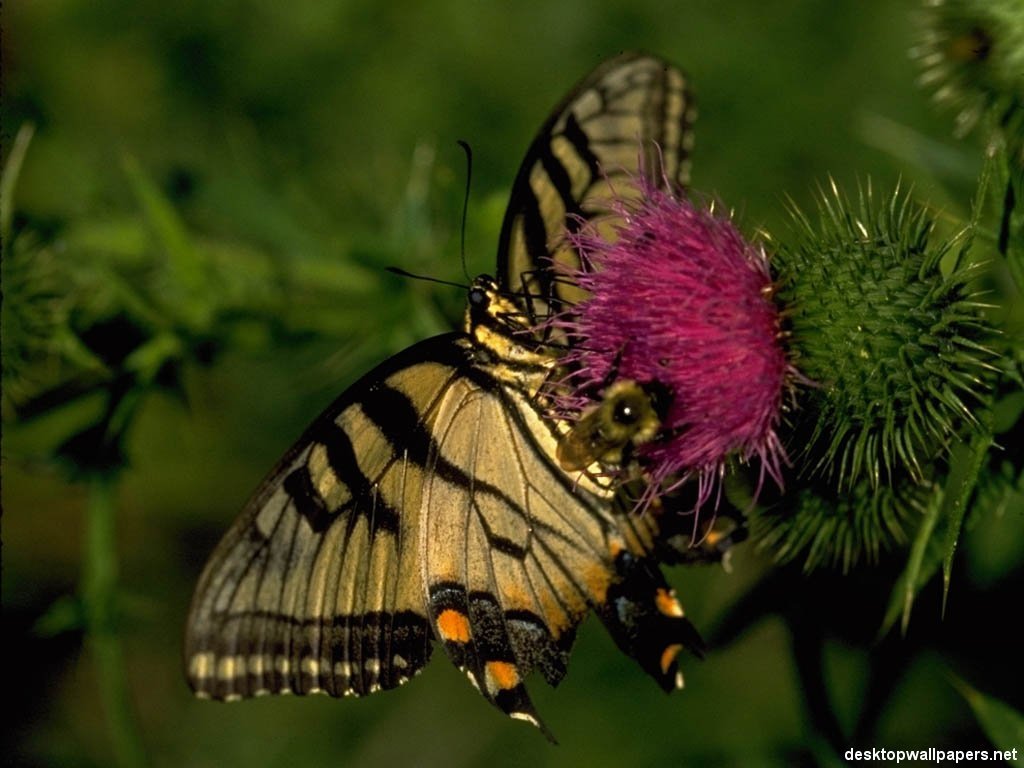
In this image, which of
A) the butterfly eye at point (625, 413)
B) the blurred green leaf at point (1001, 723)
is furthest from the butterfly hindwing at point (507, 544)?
the blurred green leaf at point (1001, 723)

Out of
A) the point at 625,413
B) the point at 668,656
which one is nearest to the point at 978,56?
the point at 625,413

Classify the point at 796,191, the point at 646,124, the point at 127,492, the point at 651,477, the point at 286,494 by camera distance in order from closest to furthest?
the point at 651,477 → the point at 286,494 → the point at 646,124 → the point at 796,191 → the point at 127,492

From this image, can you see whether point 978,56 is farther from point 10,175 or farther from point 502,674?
point 10,175

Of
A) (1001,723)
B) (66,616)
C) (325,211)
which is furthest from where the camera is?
(325,211)

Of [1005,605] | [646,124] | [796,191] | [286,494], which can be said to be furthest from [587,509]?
[796,191]

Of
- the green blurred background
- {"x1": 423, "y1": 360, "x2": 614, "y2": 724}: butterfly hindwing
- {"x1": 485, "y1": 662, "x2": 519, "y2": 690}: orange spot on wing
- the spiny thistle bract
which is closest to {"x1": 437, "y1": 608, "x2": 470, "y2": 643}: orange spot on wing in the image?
{"x1": 423, "y1": 360, "x2": 614, "y2": 724}: butterfly hindwing

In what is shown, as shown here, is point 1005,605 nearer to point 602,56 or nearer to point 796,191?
point 796,191
